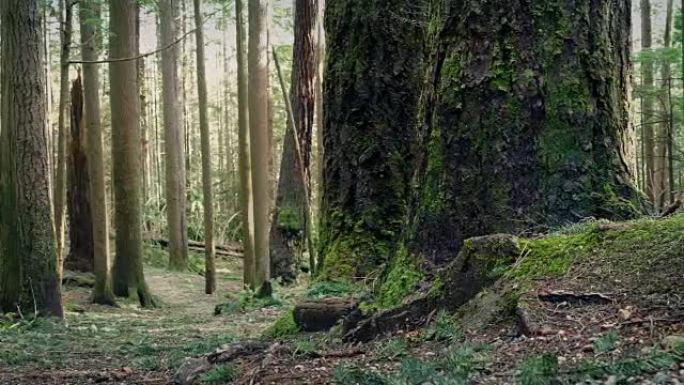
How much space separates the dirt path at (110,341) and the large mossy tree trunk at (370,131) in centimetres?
145

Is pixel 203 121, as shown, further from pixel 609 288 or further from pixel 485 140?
pixel 609 288

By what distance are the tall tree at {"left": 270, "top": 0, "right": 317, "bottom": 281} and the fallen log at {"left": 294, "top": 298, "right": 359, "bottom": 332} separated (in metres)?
10.4

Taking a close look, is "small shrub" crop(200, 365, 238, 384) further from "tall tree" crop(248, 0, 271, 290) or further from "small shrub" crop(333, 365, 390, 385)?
"tall tree" crop(248, 0, 271, 290)

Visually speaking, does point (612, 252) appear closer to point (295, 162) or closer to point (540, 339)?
point (540, 339)

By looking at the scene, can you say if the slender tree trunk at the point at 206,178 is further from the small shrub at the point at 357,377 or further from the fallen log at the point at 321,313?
the small shrub at the point at 357,377

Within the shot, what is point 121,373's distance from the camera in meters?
4.64

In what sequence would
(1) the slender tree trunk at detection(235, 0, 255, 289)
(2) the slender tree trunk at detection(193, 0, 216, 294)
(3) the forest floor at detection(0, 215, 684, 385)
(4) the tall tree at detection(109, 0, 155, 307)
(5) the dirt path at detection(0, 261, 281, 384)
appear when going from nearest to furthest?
(3) the forest floor at detection(0, 215, 684, 385)
(5) the dirt path at detection(0, 261, 281, 384)
(4) the tall tree at detection(109, 0, 155, 307)
(1) the slender tree trunk at detection(235, 0, 255, 289)
(2) the slender tree trunk at detection(193, 0, 216, 294)

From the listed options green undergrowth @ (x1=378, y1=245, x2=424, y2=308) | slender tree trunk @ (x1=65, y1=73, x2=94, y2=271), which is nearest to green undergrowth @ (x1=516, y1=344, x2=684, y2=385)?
green undergrowth @ (x1=378, y1=245, x2=424, y2=308)

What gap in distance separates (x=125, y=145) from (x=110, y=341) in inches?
269

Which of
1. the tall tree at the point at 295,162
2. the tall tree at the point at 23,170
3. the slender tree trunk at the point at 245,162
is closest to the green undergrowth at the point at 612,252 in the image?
the tall tree at the point at 23,170

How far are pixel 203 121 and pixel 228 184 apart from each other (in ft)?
84.1

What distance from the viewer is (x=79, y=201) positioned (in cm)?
1755

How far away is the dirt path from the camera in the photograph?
4891 millimetres

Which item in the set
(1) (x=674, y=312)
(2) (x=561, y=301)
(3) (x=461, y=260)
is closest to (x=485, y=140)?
(3) (x=461, y=260)
